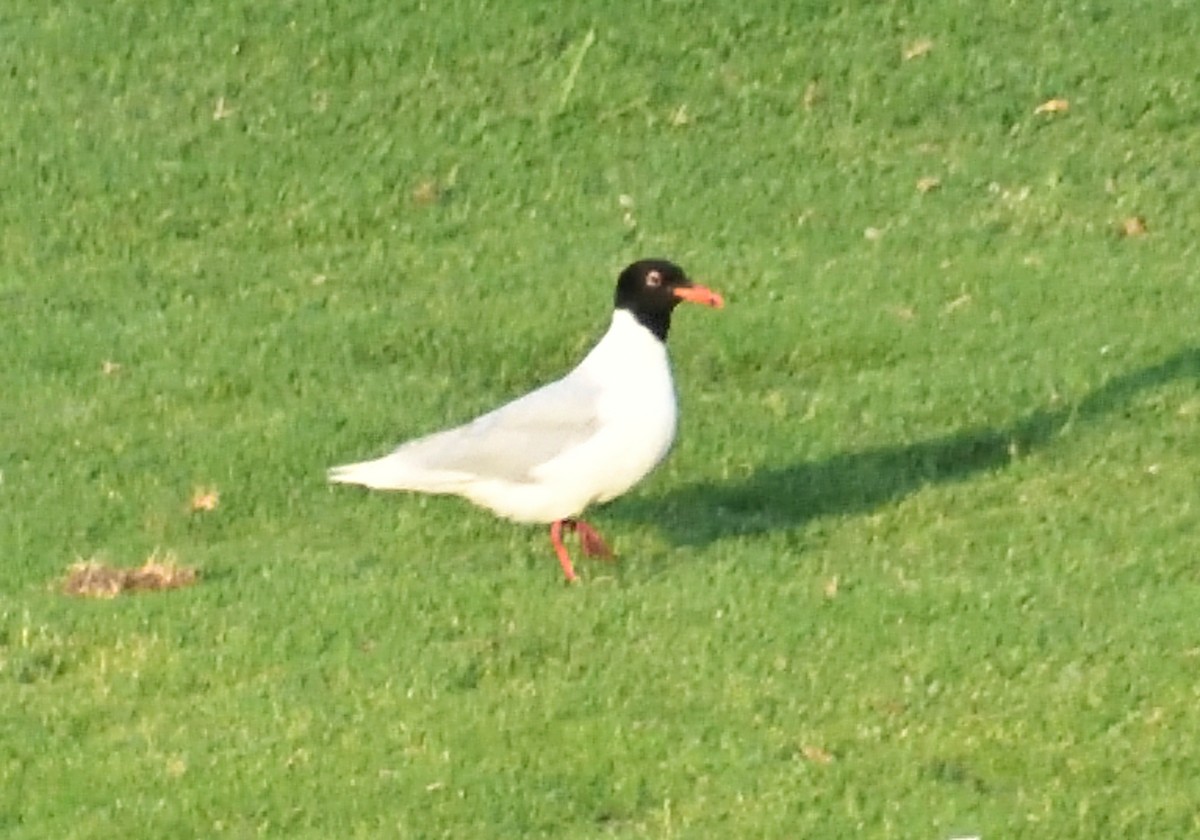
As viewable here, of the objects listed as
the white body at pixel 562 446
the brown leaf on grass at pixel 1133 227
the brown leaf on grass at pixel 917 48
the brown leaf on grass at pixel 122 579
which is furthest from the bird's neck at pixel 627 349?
the brown leaf on grass at pixel 917 48

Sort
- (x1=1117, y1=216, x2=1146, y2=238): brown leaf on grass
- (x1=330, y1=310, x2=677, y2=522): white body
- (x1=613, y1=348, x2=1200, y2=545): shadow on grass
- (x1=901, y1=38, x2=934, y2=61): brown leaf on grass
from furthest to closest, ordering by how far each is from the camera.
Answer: (x1=901, y1=38, x2=934, y2=61): brown leaf on grass, (x1=1117, y1=216, x2=1146, y2=238): brown leaf on grass, (x1=613, y1=348, x2=1200, y2=545): shadow on grass, (x1=330, y1=310, x2=677, y2=522): white body

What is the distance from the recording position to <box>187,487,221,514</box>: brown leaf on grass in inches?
458

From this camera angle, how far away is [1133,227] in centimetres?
1573

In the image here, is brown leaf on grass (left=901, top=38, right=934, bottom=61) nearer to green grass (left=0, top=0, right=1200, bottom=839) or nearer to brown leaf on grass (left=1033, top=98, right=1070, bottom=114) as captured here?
green grass (left=0, top=0, right=1200, bottom=839)

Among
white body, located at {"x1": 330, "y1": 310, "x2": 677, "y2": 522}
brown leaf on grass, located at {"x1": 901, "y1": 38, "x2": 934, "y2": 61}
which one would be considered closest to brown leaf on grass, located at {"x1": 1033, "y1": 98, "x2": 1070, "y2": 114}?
brown leaf on grass, located at {"x1": 901, "y1": 38, "x2": 934, "y2": 61}

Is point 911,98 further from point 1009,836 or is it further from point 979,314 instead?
point 1009,836

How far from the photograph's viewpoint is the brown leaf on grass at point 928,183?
16434 millimetres

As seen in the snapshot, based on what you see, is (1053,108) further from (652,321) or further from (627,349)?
(627,349)

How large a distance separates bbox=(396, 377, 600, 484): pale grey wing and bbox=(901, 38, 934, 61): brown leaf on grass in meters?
7.90

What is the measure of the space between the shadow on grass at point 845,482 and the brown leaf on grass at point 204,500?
1.75 m

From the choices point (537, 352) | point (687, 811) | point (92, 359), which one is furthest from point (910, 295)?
point (687, 811)

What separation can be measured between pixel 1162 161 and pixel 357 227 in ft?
16.7

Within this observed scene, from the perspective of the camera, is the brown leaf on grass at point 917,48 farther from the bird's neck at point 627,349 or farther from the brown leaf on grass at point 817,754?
the brown leaf on grass at point 817,754

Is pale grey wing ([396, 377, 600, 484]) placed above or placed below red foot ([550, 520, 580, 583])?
above
